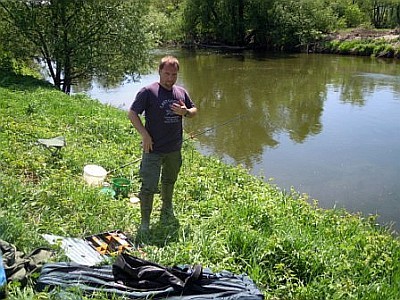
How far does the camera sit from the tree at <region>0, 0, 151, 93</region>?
46.5 feet

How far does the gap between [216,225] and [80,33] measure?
11615 millimetres

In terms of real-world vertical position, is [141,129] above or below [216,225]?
above

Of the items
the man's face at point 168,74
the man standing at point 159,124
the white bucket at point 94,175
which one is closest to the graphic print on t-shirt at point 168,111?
the man standing at point 159,124

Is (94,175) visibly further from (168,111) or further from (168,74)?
(168,74)

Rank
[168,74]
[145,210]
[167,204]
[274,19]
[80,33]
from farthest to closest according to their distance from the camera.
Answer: [274,19], [80,33], [167,204], [145,210], [168,74]

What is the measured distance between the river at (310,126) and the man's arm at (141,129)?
435 cm

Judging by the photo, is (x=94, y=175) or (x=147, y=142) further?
(x=94, y=175)

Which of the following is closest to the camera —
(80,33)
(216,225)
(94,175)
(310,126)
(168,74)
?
(168,74)

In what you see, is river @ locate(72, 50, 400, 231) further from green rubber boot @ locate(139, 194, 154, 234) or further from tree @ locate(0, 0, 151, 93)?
green rubber boot @ locate(139, 194, 154, 234)

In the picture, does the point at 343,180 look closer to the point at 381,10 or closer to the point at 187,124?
the point at 187,124

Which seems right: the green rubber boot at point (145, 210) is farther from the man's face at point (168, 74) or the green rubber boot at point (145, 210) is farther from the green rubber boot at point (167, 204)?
the man's face at point (168, 74)

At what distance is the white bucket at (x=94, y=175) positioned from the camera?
18.9 ft

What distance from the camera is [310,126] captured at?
1334cm

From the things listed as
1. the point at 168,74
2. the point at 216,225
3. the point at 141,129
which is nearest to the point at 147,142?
the point at 141,129
